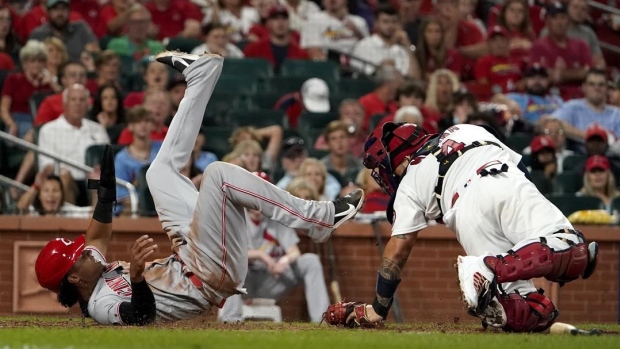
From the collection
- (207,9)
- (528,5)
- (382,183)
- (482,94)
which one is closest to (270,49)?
(207,9)

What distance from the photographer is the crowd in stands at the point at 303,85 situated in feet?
42.0

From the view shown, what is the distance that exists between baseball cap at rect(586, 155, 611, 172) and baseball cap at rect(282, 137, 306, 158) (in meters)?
3.00

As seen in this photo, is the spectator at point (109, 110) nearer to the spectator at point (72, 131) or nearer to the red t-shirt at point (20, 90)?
the spectator at point (72, 131)

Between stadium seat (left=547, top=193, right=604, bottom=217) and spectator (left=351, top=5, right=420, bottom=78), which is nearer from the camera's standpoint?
stadium seat (left=547, top=193, right=604, bottom=217)

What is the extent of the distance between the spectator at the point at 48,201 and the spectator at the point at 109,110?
4.89 ft

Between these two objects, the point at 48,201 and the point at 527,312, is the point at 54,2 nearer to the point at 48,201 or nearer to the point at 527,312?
the point at 48,201

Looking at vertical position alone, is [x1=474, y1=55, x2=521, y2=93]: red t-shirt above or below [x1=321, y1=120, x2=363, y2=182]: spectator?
above

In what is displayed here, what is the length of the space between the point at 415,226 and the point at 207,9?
357 inches

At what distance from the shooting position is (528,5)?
1850cm

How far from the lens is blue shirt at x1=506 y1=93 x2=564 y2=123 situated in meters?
15.7

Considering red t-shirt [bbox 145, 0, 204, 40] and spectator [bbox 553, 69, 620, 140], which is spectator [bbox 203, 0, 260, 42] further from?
spectator [bbox 553, 69, 620, 140]

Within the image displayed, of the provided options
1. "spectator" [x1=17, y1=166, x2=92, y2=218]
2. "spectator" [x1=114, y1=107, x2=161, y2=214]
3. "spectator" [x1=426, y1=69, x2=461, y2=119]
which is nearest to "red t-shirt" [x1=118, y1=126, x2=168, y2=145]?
"spectator" [x1=114, y1=107, x2=161, y2=214]

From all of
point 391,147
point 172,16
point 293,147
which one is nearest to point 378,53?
point 172,16

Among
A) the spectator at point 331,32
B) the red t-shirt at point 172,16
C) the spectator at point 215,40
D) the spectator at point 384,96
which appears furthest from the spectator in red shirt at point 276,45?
the spectator at point 384,96
